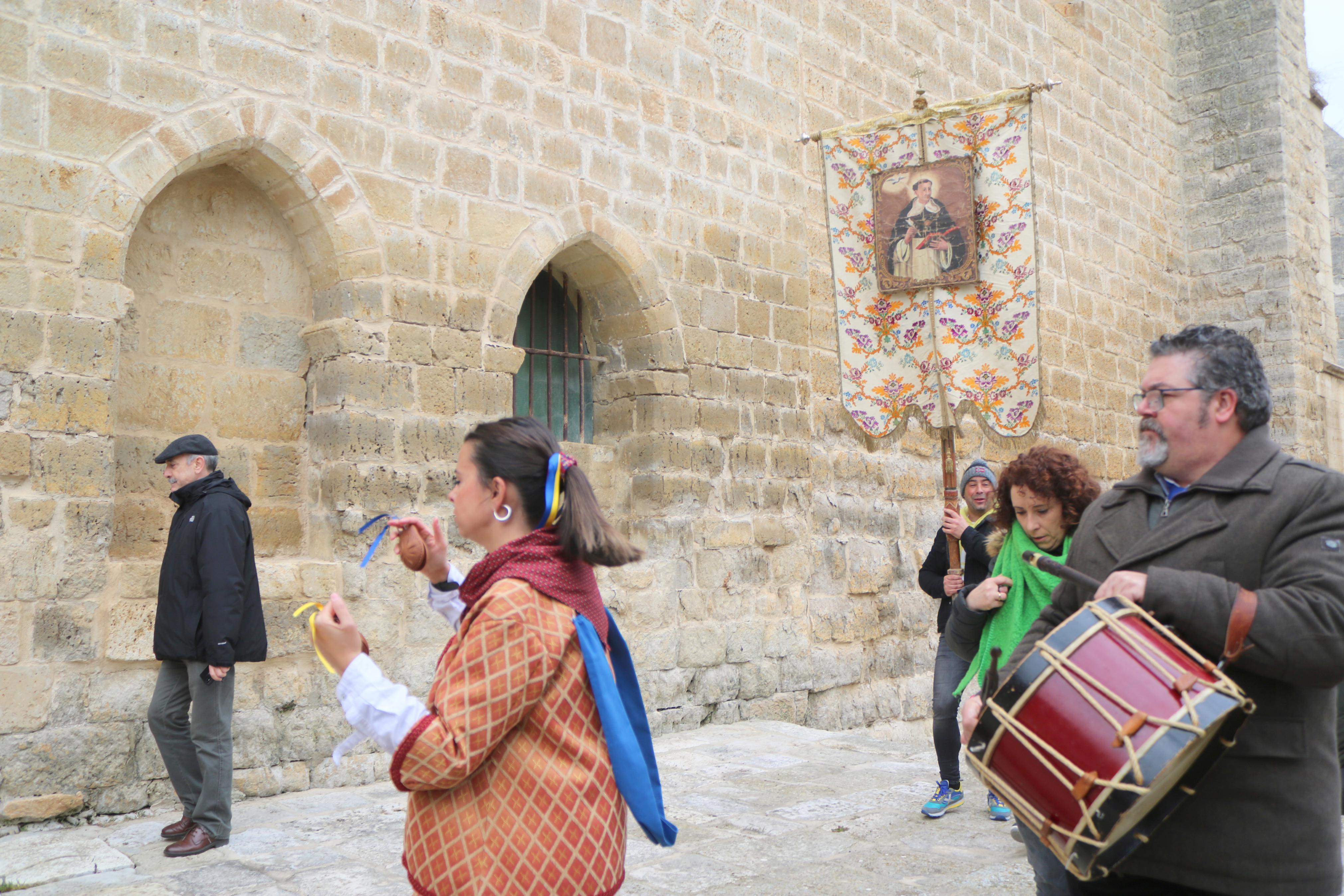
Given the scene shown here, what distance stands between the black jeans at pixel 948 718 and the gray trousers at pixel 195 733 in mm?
2600

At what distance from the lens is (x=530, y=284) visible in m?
5.69

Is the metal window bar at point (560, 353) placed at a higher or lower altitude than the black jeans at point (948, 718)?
higher

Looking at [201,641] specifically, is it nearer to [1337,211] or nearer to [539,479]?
[539,479]

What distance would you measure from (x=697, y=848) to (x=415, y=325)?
2723 mm

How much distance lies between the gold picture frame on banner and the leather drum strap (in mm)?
4014

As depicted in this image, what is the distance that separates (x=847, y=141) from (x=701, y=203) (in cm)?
103

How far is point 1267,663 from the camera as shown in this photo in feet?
5.43

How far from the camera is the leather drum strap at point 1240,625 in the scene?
64.6 inches

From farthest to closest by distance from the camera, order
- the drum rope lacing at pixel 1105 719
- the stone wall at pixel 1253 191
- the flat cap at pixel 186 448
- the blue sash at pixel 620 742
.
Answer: the stone wall at pixel 1253 191 < the flat cap at pixel 186 448 < the blue sash at pixel 620 742 < the drum rope lacing at pixel 1105 719

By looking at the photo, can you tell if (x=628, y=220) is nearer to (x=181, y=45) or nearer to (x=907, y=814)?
(x=181, y=45)

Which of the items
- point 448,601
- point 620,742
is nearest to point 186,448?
point 448,601

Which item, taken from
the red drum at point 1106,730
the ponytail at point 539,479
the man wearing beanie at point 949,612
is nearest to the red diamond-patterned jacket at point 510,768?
the ponytail at point 539,479

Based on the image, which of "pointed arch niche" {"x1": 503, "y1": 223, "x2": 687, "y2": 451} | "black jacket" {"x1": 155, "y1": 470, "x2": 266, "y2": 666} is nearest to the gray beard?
"black jacket" {"x1": 155, "y1": 470, "x2": 266, "y2": 666}

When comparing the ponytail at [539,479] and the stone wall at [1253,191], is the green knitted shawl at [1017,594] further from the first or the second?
the stone wall at [1253,191]
